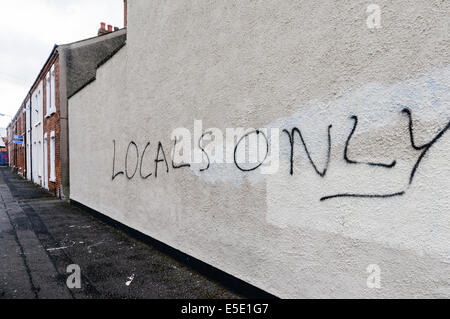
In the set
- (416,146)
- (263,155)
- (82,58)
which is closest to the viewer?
(416,146)

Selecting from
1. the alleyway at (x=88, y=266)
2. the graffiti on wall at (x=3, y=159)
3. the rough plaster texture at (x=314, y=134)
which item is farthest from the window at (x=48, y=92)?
the graffiti on wall at (x=3, y=159)

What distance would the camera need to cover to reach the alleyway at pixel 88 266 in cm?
338

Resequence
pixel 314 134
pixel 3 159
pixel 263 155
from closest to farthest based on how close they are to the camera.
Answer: pixel 314 134
pixel 263 155
pixel 3 159

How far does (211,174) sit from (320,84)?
1774mm

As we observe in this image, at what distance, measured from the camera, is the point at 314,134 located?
8.22 ft

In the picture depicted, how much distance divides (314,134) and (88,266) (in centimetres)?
370

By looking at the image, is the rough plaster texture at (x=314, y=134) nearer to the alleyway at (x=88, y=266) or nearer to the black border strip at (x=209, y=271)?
the black border strip at (x=209, y=271)

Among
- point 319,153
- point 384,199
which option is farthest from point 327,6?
point 384,199

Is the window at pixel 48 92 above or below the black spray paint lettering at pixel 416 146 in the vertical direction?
above

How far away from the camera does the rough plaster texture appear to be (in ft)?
6.14

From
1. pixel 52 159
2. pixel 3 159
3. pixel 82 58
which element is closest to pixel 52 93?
pixel 82 58

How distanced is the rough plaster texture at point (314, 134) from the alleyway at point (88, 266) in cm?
43

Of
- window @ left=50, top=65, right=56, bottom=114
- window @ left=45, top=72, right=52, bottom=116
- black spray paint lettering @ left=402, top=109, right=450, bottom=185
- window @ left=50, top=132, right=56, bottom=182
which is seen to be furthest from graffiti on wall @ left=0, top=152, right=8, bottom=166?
black spray paint lettering @ left=402, top=109, right=450, bottom=185

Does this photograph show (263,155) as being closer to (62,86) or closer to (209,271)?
(209,271)
